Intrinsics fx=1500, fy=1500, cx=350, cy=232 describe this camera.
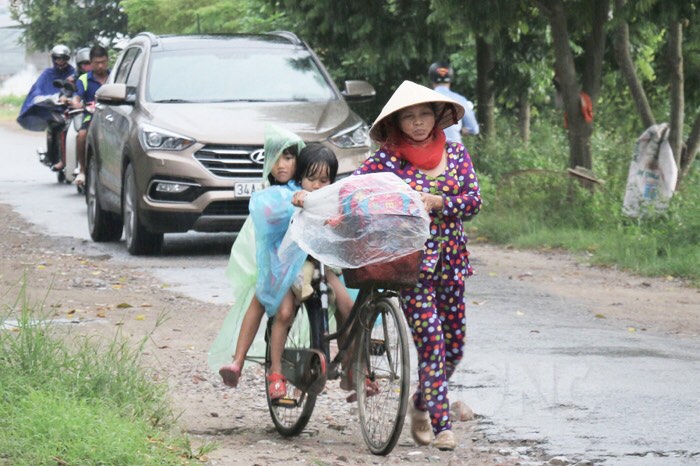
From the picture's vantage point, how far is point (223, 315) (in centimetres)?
1009

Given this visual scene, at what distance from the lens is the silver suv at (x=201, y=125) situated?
42.3 feet

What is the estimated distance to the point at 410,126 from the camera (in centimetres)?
631

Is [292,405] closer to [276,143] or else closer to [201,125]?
[276,143]

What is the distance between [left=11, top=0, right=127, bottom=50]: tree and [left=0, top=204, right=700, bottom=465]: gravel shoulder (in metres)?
39.8

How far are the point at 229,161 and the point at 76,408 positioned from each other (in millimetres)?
7143

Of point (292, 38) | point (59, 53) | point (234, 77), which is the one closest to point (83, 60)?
point (59, 53)

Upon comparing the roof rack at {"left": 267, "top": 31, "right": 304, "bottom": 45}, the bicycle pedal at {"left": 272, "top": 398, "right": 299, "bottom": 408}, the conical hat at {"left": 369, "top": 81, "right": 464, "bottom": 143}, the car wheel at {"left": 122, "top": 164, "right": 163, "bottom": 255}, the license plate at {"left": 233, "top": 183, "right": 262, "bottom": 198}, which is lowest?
the car wheel at {"left": 122, "top": 164, "right": 163, "bottom": 255}

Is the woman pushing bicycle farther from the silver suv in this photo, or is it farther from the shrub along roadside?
the silver suv

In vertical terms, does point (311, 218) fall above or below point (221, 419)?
above

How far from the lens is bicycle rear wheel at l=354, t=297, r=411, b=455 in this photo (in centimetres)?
600

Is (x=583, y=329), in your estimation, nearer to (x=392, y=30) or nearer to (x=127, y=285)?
(x=127, y=285)

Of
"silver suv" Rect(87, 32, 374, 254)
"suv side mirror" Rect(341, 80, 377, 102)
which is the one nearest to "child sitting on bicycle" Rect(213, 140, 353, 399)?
"silver suv" Rect(87, 32, 374, 254)

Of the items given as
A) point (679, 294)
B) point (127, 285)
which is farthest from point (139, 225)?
point (679, 294)

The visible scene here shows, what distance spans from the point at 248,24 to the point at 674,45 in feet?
35.1
